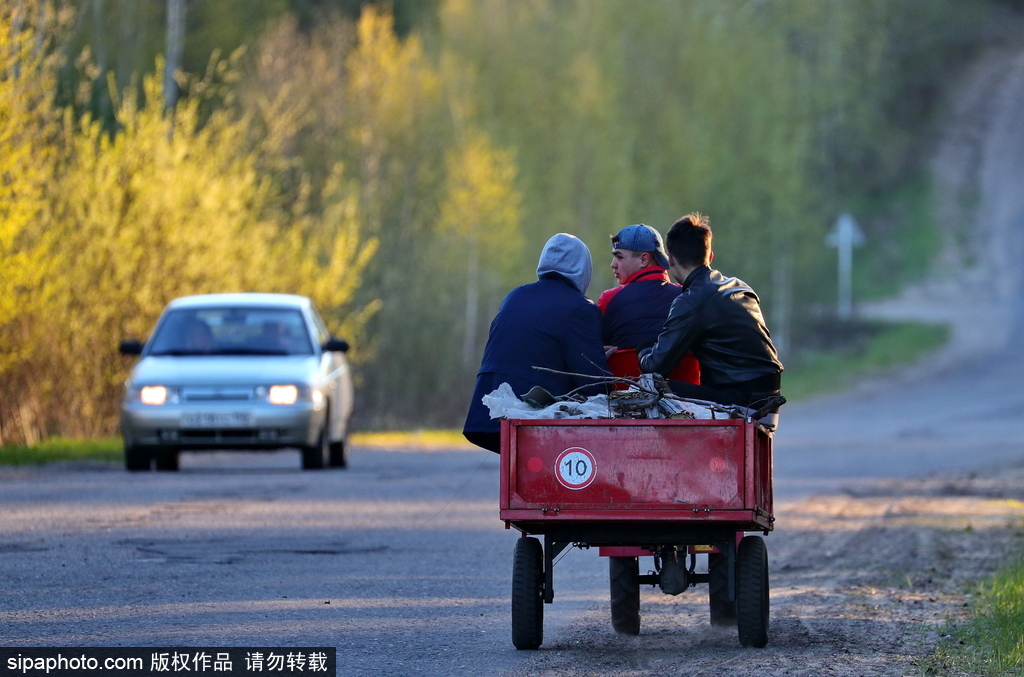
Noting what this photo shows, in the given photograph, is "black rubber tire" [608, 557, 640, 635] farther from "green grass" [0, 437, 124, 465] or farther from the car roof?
"green grass" [0, 437, 124, 465]

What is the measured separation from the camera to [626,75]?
55.4 m

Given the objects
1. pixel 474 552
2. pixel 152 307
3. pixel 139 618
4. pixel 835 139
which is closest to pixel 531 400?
pixel 139 618

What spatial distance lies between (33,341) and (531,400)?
14277 mm

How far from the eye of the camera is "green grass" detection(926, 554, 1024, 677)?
7.85 meters

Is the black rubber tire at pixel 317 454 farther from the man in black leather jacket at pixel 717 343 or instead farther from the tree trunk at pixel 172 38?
the tree trunk at pixel 172 38

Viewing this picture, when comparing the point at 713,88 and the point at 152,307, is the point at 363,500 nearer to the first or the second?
the point at 152,307

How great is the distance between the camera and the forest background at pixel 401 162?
23219mm

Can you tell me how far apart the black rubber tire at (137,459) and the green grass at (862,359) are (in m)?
25.5

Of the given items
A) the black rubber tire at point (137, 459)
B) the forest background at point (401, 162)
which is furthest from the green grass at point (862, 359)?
the black rubber tire at point (137, 459)

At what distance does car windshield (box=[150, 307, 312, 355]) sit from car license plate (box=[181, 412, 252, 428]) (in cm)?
115

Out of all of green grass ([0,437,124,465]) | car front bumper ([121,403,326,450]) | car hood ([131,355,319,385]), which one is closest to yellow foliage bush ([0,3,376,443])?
green grass ([0,437,124,465])

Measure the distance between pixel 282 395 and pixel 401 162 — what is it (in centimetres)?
2777

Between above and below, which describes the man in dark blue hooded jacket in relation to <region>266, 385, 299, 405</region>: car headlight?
above

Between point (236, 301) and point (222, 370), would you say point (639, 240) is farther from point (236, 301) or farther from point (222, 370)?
point (236, 301)
